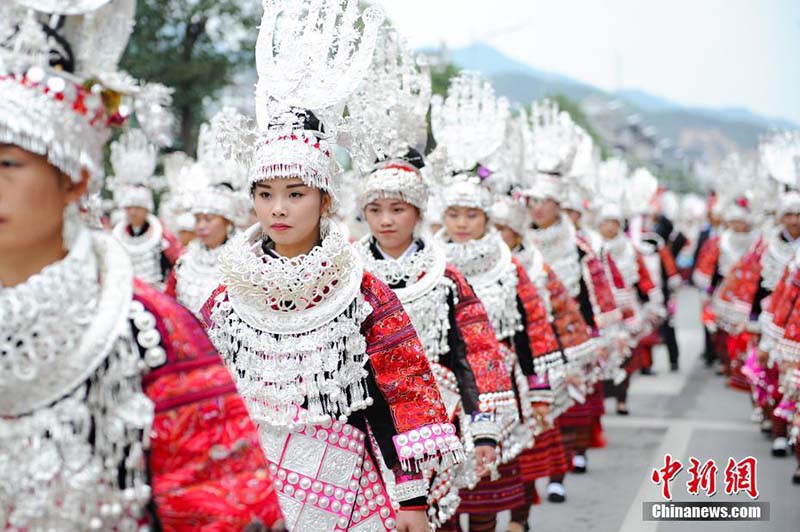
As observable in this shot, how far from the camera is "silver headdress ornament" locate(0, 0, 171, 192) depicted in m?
2.30

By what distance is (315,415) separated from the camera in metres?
3.88

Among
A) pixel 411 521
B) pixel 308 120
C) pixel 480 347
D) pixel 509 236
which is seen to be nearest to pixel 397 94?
pixel 480 347

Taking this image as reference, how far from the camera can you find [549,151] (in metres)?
9.67

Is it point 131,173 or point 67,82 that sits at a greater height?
point 67,82

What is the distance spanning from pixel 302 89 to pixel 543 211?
5544 mm

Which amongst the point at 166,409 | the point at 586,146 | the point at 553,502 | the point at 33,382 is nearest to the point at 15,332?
the point at 33,382

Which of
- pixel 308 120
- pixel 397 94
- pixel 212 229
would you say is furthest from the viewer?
pixel 212 229

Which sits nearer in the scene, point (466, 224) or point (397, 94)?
point (397, 94)

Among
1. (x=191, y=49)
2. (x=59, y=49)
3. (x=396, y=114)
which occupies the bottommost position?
(x=396, y=114)

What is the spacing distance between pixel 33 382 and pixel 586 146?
1013 cm

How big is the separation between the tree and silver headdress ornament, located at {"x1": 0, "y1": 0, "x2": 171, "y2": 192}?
70.1ft

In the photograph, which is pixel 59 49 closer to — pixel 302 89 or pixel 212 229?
pixel 302 89

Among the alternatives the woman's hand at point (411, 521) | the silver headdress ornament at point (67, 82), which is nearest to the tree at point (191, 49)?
the woman's hand at point (411, 521)

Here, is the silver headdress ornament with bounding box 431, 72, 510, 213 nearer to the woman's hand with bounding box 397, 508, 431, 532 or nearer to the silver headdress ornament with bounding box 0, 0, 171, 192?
the woman's hand with bounding box 397, 508, 431, 532
